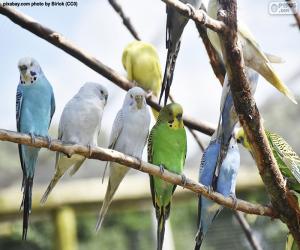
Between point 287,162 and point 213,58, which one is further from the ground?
point 213,58

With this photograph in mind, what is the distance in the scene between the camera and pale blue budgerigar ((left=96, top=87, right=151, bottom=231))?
1232mm

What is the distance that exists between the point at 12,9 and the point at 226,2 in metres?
0.47

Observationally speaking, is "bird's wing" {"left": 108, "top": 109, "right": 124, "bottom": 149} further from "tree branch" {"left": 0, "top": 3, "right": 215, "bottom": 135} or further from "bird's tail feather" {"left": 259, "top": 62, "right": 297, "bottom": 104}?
"bird's tail feather" {"left": 259, "top": 62, "right": 297, "bottom": 104}

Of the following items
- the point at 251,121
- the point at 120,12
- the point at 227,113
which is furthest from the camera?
the point at 120,12

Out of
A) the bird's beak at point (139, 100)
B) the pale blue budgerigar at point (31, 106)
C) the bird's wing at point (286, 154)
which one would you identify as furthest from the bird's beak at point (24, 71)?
the bird's wing at point (286, 154)

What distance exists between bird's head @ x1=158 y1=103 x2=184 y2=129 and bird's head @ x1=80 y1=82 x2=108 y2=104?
0.38 feet

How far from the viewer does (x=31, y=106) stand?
1184mm

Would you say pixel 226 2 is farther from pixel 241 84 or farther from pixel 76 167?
pixel 76 167

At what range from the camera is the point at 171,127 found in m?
1.25

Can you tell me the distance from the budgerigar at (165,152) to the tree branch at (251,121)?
0.20 metres

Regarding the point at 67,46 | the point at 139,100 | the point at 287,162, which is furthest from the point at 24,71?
the point at 287,162

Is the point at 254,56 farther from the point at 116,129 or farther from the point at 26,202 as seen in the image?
the point at 26,202

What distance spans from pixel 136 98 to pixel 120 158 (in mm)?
225

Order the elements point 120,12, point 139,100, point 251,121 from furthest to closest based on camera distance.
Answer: point 120,12
point 139,100
point 251,121
